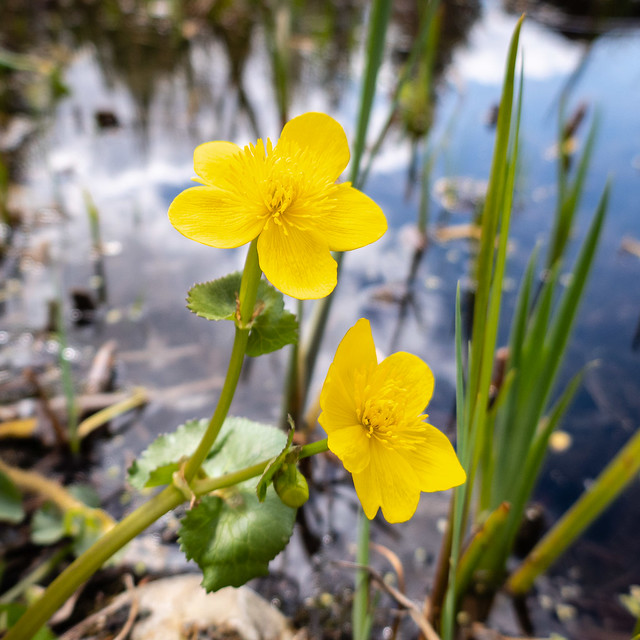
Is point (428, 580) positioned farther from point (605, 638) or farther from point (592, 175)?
point (592, 175)

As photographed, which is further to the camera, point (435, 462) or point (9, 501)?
point (9, 501)

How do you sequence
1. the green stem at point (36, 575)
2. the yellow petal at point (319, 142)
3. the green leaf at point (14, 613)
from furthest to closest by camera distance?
the green stem at point (36, 575) < the green leaf at point (14, 613) < the yellow petal at point (319, 142)

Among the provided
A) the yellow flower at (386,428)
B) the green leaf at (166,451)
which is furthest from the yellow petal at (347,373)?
the green leaf at (166,451)

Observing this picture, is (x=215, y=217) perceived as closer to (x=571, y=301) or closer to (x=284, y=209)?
(x=284, y=209)

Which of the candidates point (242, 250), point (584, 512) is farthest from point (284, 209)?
point (242, 250)

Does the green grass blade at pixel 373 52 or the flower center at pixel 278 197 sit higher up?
the green grass blade at pixel 373 52

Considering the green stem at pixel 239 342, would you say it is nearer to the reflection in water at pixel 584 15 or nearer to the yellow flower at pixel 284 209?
the yellow flower at pixel 284 209

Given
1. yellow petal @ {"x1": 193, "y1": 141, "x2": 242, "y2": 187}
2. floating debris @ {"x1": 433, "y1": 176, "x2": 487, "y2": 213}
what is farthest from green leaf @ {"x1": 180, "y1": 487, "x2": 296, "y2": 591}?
floating debris @ {"x1": 433, "y1": 176, "x2": 487, "y2": 213}
